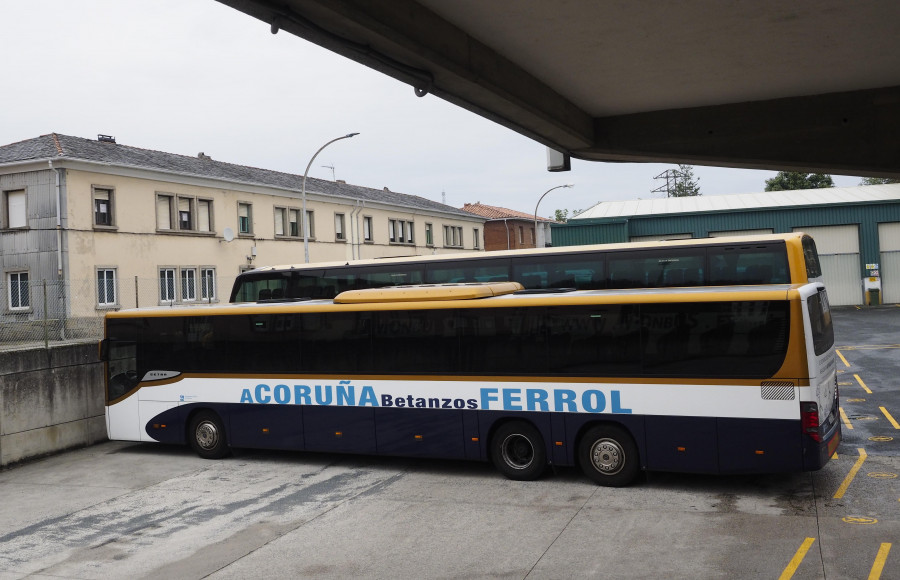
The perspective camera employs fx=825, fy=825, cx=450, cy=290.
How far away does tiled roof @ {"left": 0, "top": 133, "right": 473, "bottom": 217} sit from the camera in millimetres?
32375

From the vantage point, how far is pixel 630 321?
479 inches

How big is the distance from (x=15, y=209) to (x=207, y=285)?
8.44 m

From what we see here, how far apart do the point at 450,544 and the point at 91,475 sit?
26.7ft

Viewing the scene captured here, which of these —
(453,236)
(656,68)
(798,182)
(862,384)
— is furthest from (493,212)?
(656,68)

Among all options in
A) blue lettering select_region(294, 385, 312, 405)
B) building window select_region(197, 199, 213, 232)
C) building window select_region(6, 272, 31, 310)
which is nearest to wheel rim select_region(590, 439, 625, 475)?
blue lettering select_region(294, 385, 312, 405)

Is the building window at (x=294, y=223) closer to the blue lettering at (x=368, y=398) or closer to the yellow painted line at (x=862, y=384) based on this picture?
the yellow painted line at (x=862, y=384)

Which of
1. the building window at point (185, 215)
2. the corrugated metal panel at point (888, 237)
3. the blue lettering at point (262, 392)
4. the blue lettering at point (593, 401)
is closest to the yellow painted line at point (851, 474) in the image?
the blue lettering at point (593, 401)

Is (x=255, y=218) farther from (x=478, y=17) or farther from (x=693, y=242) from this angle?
(x=478, y=17)

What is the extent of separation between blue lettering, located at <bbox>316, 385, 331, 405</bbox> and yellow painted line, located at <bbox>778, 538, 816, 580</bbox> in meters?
8.13

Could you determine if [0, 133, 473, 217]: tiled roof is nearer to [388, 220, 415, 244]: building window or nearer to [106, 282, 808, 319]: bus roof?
[388, 220, 415, 244]: building window

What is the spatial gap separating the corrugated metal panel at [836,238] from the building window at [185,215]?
103ft

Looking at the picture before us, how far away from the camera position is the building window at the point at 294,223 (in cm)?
4362

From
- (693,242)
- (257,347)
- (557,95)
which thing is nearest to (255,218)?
(257,347)

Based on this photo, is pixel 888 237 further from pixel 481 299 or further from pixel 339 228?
pixel 481 299
